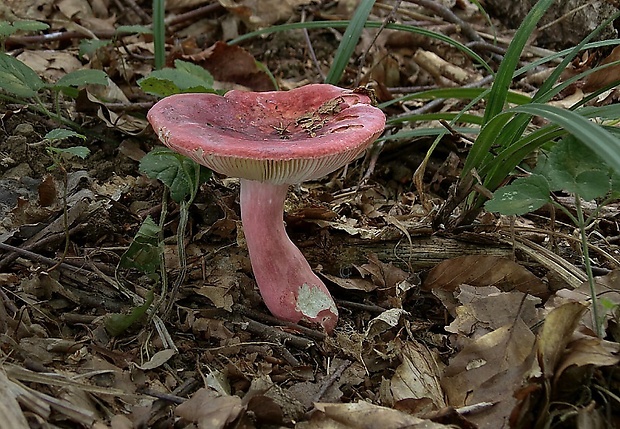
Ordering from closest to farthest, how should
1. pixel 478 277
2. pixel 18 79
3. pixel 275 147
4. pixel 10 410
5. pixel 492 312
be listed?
pixel 10 410 < pixel 275 147 < pixel 492 312 < pixel 478 277 < pixel 18 79

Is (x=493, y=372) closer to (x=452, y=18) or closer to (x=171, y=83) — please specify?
(x=171, y=83)

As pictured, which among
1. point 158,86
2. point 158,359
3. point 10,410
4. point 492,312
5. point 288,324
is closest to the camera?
point 10,410

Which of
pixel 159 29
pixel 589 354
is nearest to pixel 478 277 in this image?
pixel 589 354

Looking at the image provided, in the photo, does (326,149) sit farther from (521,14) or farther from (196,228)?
(521,14)

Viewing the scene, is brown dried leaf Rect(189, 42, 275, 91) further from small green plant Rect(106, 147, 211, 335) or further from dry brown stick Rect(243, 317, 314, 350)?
dry brown stick Rect(243, 317, 314, 350)

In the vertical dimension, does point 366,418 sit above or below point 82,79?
below

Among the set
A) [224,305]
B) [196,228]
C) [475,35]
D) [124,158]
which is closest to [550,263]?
[224,305]


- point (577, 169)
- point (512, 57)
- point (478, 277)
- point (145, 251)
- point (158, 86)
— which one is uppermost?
point (512, 57)

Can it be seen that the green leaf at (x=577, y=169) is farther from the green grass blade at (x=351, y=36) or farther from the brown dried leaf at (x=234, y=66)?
the brown dried leaf at (x=234, y=66)
